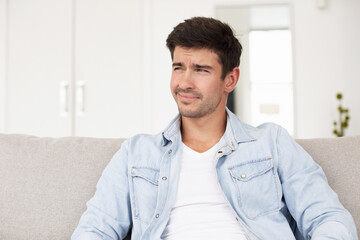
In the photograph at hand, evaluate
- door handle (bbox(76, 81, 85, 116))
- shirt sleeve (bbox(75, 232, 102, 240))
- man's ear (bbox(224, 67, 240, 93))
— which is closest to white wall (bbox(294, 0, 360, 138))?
door handle (bbox(76, 81, 85, 116))

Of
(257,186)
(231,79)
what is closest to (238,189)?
(257,186)

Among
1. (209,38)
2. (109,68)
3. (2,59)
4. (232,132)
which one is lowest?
(232,132)

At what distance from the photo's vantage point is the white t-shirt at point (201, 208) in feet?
4.38

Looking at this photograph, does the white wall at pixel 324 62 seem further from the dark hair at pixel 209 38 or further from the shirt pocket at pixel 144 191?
the shirt pocket at pixel 144 191

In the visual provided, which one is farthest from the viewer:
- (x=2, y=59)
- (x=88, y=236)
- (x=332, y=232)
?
(x=2, y=59)

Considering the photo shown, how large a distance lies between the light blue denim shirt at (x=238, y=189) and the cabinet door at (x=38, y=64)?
2.82m

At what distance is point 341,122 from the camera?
12.5 feet

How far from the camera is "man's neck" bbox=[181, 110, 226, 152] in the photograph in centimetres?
158

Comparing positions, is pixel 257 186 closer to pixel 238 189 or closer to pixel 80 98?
pixel 238 189

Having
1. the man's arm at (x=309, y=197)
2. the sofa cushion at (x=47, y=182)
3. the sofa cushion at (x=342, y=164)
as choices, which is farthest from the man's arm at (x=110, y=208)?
the sofa cushion at (x=342, y=164)

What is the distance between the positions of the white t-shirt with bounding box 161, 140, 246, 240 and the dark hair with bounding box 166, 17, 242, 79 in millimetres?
331

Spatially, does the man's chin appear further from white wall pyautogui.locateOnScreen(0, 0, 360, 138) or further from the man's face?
white wall pyautogui.locateOnScreen(0, 0, 360, 138)

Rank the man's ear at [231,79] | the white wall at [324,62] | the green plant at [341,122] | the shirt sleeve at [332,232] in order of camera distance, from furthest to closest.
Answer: the white wall at [324,62] → the green plant at [341,122] → the man's ear at [231,79] → the shirt sleeve at [332,232]

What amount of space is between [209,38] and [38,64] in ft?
10.1
